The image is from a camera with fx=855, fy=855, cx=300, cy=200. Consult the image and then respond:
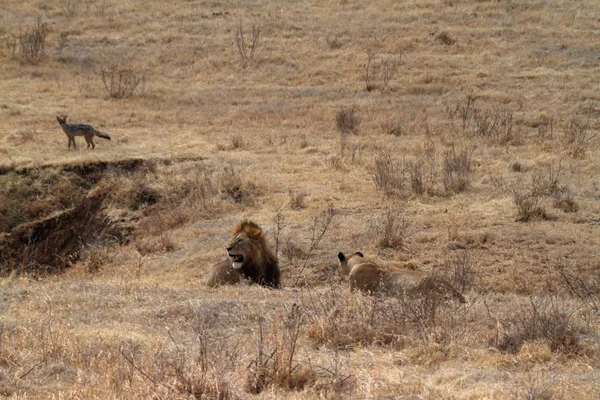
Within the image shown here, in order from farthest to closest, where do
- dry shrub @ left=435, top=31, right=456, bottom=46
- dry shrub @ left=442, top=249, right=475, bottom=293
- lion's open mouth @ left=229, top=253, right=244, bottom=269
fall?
dry shrub @ left=435, top=31, right=456, bottom=46, dry shrub @ left=442, top=249, right=475, bottom=293, lion's open mouth @ left=229, top=253, right=244, bottom=269

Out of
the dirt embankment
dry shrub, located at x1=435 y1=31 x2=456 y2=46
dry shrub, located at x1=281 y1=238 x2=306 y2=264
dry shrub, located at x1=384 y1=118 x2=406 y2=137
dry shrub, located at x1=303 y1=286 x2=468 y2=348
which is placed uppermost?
dry shrub, located at x1=303 y1=286 x2=468 y2=348

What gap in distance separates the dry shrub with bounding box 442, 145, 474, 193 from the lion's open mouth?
20.6 feet

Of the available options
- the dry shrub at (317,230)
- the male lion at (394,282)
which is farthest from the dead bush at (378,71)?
the male lion at (394,282)

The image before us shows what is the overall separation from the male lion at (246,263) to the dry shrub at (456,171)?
5925 millimetres

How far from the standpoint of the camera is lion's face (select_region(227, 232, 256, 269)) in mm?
11641

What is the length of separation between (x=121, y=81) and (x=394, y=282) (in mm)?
18512

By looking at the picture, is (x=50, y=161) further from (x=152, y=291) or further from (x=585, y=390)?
(x=585, y=390)

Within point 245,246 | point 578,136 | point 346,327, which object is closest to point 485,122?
point 578,136

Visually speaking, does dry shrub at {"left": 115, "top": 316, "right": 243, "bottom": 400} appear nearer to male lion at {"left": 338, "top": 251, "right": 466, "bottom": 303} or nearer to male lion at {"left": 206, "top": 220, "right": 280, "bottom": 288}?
male lion at {"left": 338, "top": 251, "right": 466, "bottom": 303}

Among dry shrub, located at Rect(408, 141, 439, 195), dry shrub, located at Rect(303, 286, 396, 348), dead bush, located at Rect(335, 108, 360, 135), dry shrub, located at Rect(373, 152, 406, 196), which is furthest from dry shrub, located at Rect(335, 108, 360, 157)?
dry shrub, located at Rect(303, 286, 396, 348)

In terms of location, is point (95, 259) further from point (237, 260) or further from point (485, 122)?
point (485, 122)

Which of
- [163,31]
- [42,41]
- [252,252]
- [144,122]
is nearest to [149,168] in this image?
[144,122]

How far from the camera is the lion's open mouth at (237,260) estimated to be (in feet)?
38.0

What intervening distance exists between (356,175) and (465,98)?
8.65 metres
